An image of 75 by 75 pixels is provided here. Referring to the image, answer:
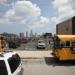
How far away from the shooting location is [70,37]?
74.7ft

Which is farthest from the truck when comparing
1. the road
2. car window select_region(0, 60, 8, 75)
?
car window select_region(0, 60, 8, 75)

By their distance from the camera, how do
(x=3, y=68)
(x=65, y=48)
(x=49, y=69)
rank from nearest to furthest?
(x=3, y=68), (x=49, y=69), (x=65, y=48)

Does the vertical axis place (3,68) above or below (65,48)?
above

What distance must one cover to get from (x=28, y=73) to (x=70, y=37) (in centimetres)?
727

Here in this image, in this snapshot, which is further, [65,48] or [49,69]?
[65,48]

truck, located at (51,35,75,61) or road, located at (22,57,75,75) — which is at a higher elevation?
truck, located at (51,35,75,61)

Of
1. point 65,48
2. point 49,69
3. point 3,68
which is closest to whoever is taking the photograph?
point 3,68

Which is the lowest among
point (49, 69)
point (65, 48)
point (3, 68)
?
point (49, 69)

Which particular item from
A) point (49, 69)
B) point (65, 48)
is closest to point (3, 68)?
point (49, 69)

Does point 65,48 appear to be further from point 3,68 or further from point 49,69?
point 3,68

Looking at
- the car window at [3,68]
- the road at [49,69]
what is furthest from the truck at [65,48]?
the car window at [3,68]

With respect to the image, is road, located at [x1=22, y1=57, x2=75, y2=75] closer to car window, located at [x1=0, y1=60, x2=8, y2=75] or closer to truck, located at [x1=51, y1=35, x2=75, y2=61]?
truck, located at [x1=51, y1=35, x2=75, y2=61]

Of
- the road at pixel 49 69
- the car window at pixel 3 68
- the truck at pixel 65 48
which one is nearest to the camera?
the car window at pixel 3 68

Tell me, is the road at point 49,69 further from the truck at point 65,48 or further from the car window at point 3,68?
the car window at point 3,68
